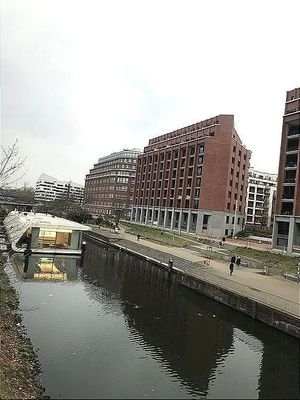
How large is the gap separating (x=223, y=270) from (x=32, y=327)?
→ 2294cm

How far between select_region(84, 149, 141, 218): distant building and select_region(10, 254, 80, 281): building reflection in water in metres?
89.5

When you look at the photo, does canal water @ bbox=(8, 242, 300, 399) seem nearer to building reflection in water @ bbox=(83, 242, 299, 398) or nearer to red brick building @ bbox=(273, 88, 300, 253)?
building reflection in water @ bbox=(83, 242, 299, 398)

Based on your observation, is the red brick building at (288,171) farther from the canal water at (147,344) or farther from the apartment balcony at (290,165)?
the canal water at (147,344)

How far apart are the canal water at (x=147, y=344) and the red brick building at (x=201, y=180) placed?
49.8m

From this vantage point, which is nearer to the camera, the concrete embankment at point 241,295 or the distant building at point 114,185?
the concrete embankment at point 241,295

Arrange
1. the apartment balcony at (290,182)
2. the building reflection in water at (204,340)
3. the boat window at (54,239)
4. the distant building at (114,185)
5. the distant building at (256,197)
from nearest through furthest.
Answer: the building reflection in water at (204,340) → the boat window at (54,239) → the apartment balcony at (290,182) → the distant building at (256,197) → the distant building at (114,185)

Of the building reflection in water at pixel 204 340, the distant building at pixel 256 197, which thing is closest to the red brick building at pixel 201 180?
the building reflection in water at pixel 204 340

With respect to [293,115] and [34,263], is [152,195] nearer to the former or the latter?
[293,115]

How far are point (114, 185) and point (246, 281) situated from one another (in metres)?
123

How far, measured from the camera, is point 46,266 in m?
42.5

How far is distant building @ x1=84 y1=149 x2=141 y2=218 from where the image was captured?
5969 inches

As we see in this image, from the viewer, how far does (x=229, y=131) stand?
85688mm

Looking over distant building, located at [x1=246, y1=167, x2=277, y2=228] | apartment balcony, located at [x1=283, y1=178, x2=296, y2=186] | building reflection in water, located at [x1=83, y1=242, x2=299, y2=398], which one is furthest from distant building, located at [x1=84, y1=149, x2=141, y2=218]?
building reflection in water, located at [x1=83, y1=242, x2=299, y2=398]

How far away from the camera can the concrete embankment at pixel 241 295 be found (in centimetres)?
2477
